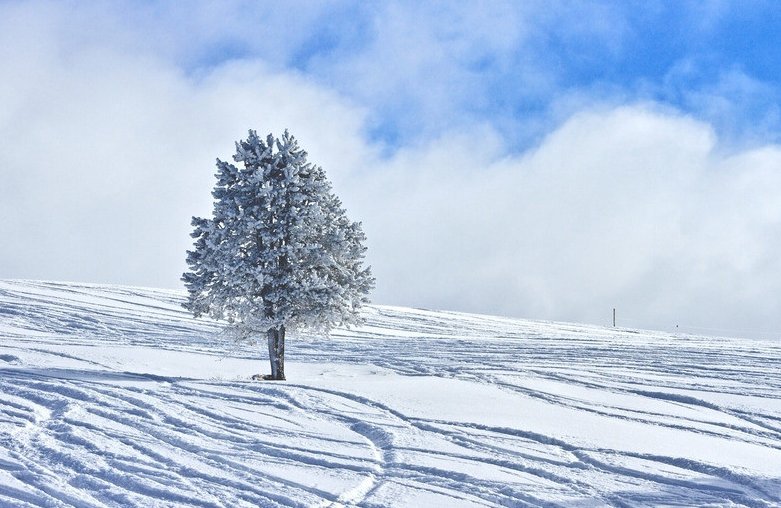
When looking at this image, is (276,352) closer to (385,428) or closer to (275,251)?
(275,251)

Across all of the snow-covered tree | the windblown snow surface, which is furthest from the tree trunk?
the windblown snow surface

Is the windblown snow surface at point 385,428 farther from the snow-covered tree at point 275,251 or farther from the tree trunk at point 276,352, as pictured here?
the snow-covered tree at point 275,251

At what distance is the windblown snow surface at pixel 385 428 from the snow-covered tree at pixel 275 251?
2.12 meters

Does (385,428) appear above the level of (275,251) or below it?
below

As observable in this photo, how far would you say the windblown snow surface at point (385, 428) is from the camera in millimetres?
8852

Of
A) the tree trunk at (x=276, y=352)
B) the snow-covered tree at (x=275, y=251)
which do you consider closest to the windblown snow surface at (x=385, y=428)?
the tree trunk at (x=276, y=352)

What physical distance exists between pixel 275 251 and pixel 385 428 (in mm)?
8165

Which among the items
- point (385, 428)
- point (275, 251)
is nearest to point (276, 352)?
point (275, 251)

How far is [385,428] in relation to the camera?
487 inches

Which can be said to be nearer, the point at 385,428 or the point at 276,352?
the point at 385,428

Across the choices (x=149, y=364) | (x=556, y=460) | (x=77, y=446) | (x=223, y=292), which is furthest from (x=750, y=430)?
(x=149, y=364)

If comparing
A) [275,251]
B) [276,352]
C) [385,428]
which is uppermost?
[275,251]

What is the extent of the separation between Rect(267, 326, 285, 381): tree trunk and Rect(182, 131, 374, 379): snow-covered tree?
3 centimetres

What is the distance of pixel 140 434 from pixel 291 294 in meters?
7.96
